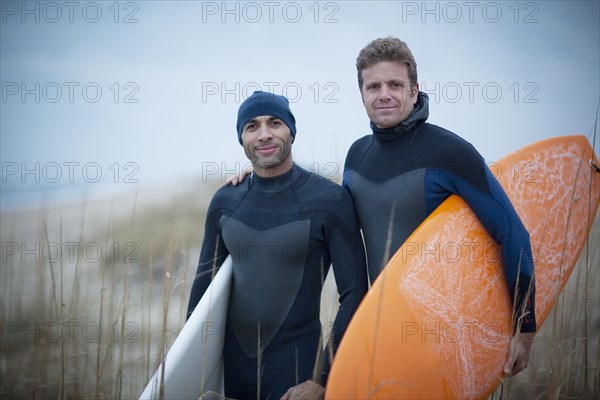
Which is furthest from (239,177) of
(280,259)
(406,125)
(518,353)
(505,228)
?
(518,353)

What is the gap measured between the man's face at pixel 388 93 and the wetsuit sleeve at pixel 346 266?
43 centimetres

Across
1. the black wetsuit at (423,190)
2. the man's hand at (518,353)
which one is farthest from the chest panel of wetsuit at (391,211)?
the man's hand at (518,353)

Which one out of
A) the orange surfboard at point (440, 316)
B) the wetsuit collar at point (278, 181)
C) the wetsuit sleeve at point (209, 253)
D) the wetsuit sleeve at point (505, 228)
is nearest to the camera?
the orange surfboard at point (440, 316)

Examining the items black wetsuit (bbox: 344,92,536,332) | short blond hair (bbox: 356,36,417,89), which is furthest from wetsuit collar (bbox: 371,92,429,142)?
short blond hair (bbox: 356,36,417,89)

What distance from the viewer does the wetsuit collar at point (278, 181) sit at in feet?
7.46

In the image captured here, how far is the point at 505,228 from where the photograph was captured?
6.75 feet

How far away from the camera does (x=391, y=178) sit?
7.20ft

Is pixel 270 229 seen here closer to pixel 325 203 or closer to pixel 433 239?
pixel 325 203

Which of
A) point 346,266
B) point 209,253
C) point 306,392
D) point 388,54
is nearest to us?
point 306,392

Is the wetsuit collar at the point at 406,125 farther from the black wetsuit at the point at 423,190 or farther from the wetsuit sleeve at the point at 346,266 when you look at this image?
the wetsuit sleeve at the point at 346,266

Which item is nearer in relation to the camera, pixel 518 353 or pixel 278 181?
pixel 518 353

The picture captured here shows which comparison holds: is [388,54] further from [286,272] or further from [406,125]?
[286,272]

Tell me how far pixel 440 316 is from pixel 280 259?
66 cm

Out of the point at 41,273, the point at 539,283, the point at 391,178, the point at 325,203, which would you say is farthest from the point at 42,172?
the point at 539,283
